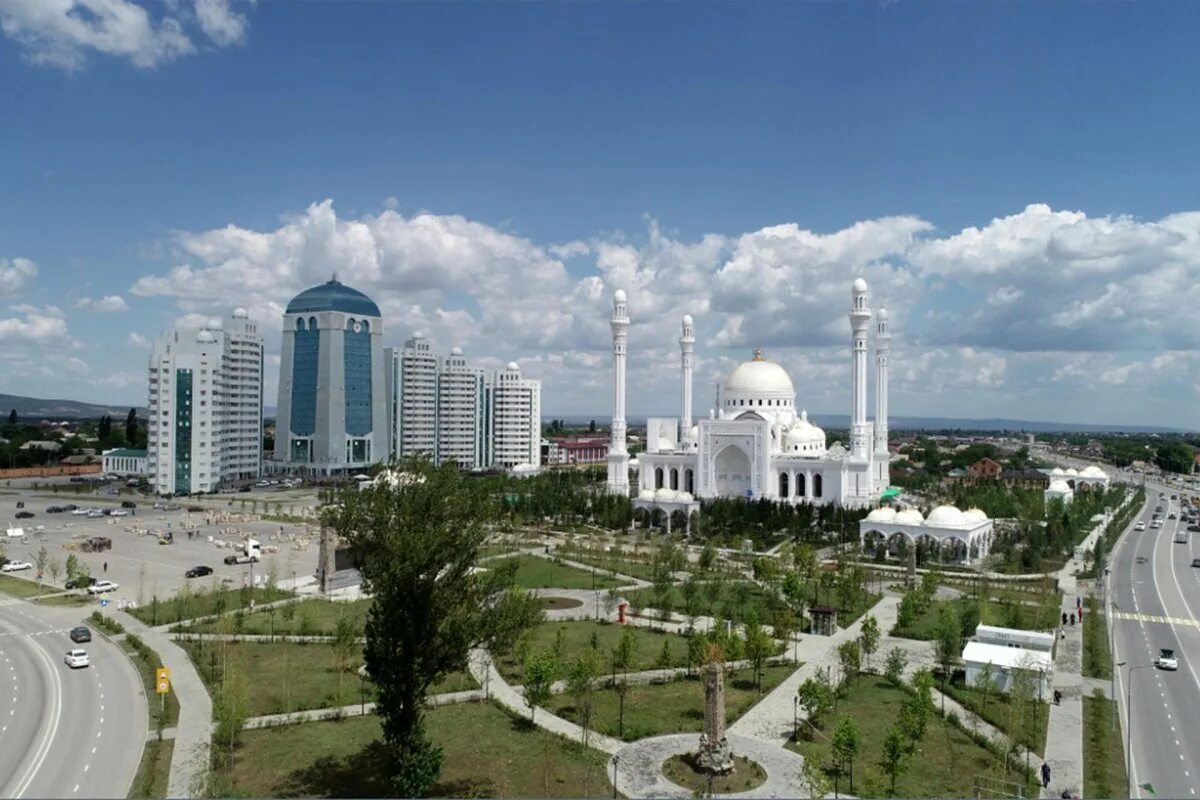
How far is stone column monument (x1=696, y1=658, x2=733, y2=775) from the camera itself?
22531 mm

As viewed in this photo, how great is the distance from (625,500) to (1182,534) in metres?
43.8

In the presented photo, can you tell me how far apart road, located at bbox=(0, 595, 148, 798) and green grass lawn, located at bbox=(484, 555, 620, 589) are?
63.9 ft

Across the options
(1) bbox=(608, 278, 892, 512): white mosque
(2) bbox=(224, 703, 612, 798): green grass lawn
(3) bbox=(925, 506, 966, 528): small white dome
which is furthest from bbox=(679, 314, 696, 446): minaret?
(2) bbox=(224, 703, 612, 798): green grass lawn

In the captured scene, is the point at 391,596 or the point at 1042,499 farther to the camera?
the point at 1042,499

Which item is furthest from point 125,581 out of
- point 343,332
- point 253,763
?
point 343,332

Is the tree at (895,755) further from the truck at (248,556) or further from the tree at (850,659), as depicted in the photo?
the truck at (248,556)

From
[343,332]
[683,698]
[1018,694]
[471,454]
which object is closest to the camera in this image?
[1018,694]

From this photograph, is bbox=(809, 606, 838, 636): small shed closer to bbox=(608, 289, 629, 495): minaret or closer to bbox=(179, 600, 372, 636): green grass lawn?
bbox=(179, 600, 372, 636): green grass lawn

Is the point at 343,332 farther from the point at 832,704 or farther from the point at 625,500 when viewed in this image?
the point at 832,704

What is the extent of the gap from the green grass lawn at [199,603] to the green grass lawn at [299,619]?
3.35ft

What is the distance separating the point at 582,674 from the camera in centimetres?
2652

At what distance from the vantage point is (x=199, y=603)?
38906 mm

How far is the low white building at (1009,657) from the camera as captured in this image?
28797 millimetres

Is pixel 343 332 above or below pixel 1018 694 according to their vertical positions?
above
